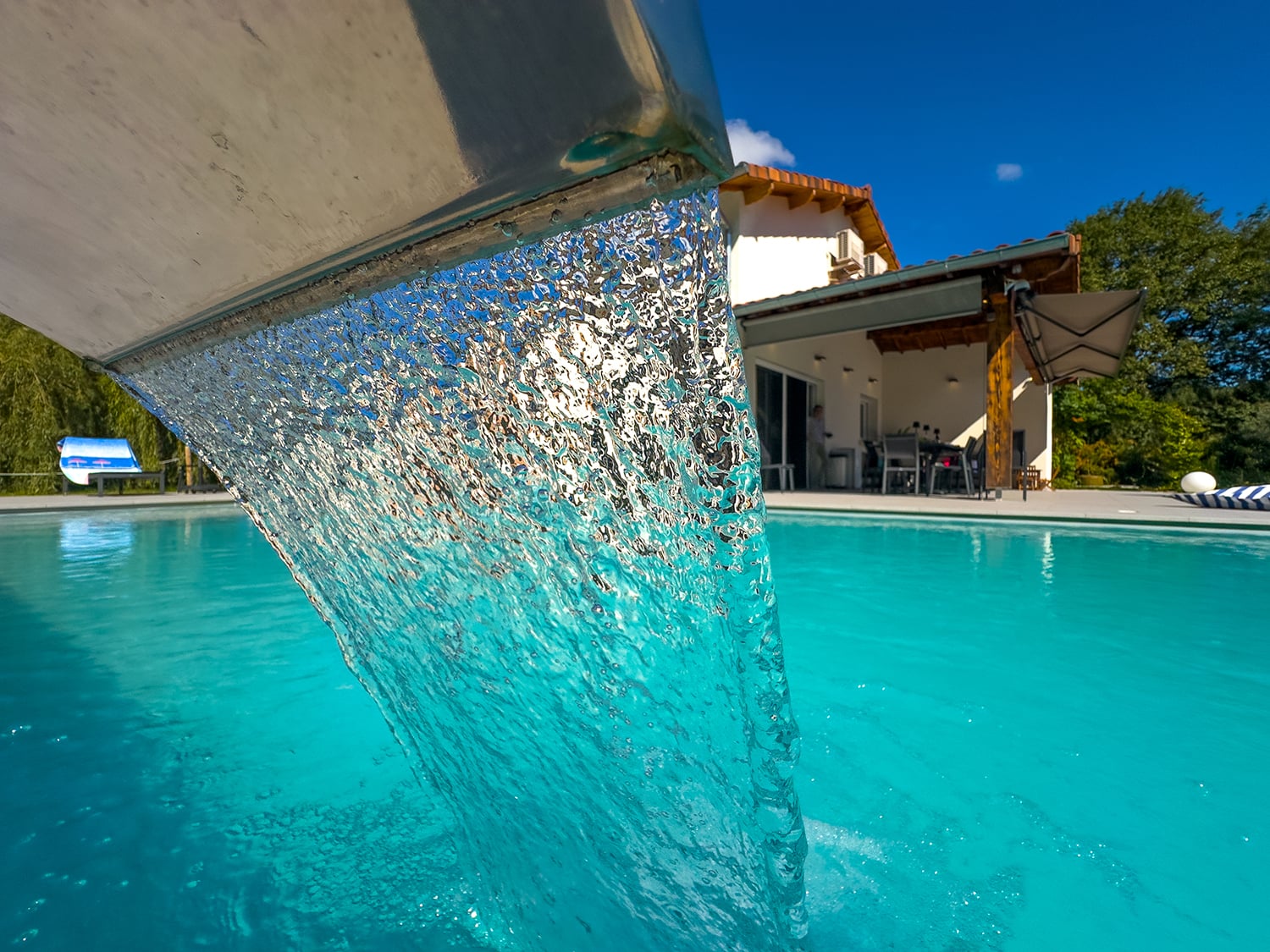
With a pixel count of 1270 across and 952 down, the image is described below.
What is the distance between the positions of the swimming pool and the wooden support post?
15.4 ft

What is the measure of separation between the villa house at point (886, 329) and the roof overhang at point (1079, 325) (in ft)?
0.11

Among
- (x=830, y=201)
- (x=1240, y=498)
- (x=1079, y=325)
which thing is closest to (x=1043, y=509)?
(x=1240, y=498)

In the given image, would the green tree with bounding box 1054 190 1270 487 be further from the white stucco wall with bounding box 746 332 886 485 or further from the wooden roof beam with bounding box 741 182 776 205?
the wooden roof beam with bounding box 741 182 776 205

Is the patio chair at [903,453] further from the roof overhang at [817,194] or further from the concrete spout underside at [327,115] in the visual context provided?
the concrete spout underside at [327,115]

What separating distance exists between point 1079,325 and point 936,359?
5121mm

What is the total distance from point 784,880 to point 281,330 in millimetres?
1069

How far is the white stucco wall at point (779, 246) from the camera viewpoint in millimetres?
10461

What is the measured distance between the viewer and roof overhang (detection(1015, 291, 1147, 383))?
833 centimetres

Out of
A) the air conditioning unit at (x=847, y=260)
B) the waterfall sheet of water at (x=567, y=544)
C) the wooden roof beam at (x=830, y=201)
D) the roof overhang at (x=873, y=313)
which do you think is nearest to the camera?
the waterfall sheet of water at (x=567, y=544)

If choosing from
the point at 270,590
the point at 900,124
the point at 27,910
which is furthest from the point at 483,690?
the point at 900,124

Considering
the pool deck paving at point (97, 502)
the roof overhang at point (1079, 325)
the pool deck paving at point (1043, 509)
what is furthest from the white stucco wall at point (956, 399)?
the pool deck paving at point (97, 502)

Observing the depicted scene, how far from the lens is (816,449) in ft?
40.1

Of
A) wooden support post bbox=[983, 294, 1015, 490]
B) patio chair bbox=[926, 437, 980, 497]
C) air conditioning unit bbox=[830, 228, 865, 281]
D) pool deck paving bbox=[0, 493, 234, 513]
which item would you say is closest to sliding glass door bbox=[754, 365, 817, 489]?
air conditioning unit bbox=[830, 228, 865, 281]

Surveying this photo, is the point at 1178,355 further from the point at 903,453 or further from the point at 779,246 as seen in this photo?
the point at 779,246
